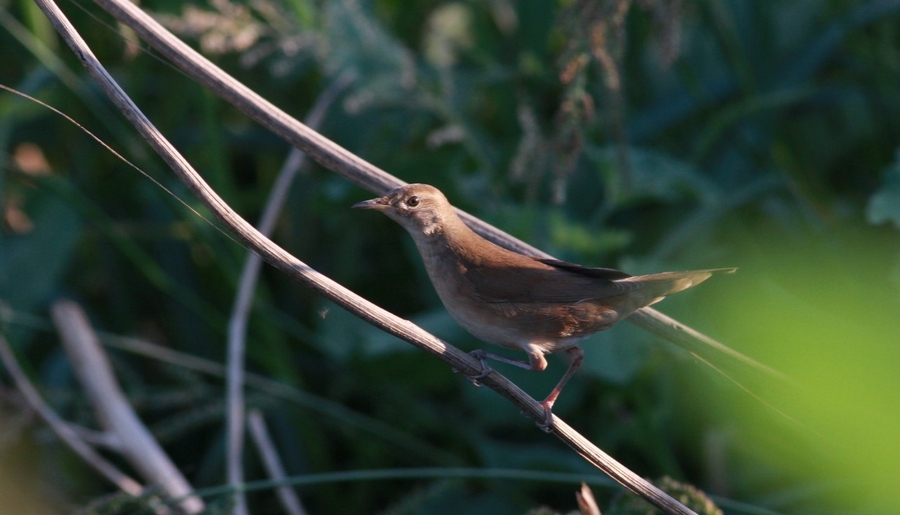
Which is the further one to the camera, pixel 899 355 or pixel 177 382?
pixel 177 382

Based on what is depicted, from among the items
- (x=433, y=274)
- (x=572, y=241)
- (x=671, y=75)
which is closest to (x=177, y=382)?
(x=572, y=241)

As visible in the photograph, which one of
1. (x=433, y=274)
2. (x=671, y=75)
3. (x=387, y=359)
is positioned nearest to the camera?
(x=433, y=274)

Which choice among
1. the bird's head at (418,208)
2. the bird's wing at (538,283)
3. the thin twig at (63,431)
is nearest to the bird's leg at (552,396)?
the bird's wing at (538,283)

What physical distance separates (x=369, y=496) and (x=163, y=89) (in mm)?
2086

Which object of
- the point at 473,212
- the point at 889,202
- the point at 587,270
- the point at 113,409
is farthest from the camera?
the point at 473,212

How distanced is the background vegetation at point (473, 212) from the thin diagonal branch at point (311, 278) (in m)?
0.87

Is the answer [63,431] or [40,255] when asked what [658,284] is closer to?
[63,431]

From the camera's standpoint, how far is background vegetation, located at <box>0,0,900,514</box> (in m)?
2.92

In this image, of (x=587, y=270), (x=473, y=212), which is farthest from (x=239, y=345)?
(x=587, y=270)

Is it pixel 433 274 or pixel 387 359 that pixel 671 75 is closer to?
pixel 387 359

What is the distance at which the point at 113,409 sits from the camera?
288cm

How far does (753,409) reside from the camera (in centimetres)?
294

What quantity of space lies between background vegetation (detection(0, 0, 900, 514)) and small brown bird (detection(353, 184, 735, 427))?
579 mm

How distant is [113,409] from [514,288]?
1.58m
